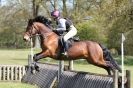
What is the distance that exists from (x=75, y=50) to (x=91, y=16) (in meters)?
35.8

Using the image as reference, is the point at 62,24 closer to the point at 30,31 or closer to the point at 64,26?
the point at 64,26

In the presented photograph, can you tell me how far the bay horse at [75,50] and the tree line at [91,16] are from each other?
380 centimetres

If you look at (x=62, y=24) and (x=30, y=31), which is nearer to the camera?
(x=62, y=24)

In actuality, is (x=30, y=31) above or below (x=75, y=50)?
above

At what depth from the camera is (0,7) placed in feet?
260

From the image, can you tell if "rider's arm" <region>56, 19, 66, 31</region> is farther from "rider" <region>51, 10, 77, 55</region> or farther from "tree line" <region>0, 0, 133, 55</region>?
"tree line" <region>0, 0, 133, 55</region>

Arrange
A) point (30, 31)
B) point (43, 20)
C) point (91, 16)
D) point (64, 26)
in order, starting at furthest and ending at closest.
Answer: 1. point (91, 16)
2. point (43, 20)
3. point (30, 31)
4. point (64, 26)

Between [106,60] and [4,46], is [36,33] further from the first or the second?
[4,46]

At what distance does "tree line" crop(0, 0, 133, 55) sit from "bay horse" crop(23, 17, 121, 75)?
12.5 feet

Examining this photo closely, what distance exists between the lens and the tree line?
121ft

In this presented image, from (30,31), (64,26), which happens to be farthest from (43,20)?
(64,26)

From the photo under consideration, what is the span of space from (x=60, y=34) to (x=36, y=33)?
75 cm

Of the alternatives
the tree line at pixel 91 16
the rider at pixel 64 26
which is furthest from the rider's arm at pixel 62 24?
the tree line at pixel 91 16

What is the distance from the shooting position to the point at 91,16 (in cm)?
4888
